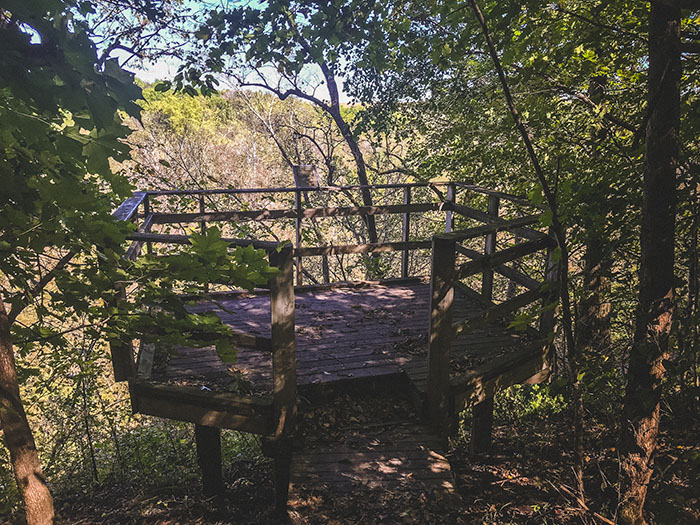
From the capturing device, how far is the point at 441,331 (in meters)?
3.57

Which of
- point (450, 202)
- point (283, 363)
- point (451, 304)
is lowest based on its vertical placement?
point (283, 363)

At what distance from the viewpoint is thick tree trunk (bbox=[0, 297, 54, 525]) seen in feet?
7.24

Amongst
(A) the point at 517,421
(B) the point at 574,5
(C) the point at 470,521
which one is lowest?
(A) the point at 517,421

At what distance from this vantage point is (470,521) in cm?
301

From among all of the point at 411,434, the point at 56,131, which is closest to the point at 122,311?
the point at 56,131

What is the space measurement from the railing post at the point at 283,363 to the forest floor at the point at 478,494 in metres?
0.29

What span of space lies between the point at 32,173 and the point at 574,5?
19.7 ft

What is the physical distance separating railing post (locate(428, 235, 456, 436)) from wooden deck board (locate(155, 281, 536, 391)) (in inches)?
9.5

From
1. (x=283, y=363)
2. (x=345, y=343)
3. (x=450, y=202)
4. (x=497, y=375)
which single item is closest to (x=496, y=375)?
(x=497, y=375)

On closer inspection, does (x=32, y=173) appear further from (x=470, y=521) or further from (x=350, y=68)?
(x=350, y=68)

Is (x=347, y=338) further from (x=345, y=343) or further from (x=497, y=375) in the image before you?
(x=497, y=375)

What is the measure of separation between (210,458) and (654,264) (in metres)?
3.96

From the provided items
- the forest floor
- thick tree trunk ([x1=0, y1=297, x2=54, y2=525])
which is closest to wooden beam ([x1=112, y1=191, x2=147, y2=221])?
thick tree trunk ([x1=0, y1=297, x2=54, y2=525])

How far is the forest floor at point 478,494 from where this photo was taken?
2965 millimetres
